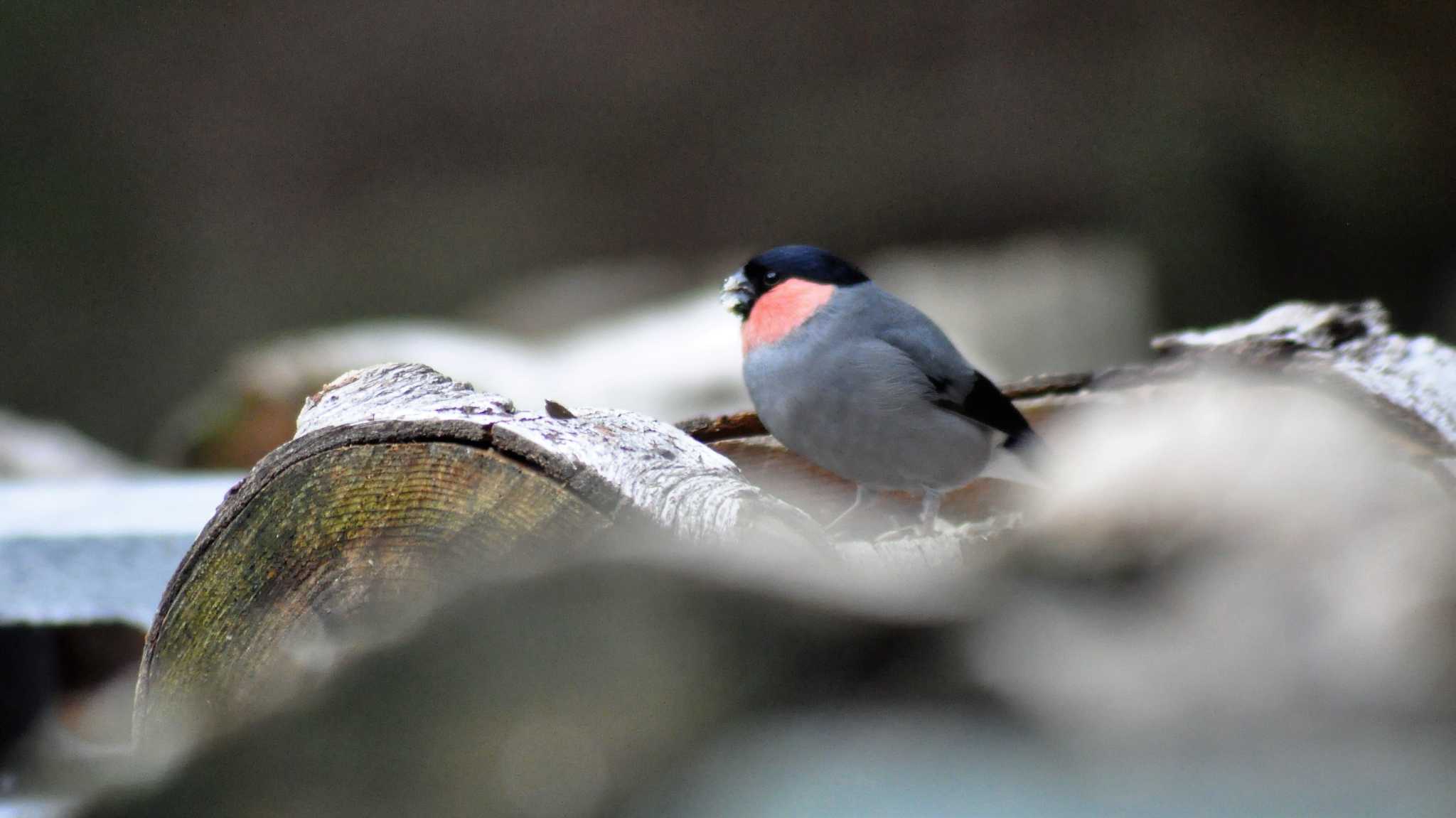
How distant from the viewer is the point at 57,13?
6340mm

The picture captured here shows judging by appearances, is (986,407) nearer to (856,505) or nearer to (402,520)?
(856,505)

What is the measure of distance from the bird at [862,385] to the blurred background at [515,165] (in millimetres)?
3780

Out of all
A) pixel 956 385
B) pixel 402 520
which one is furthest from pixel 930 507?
pixel 402 520

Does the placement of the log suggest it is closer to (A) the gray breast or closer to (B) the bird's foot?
(A) the gray breast

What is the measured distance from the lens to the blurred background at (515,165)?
6078 mm

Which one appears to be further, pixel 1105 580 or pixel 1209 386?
pixel 1209 386

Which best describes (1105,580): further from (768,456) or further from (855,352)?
(768,456)

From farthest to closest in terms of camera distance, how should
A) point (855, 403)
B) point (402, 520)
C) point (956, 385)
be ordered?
point (956, 385) → point (855, 403) → point (402, 520)

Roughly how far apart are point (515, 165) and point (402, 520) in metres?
5.24

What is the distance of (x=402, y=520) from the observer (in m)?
1.45

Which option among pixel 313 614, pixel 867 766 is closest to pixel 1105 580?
pixel 867 766

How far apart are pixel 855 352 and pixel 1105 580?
1.66m

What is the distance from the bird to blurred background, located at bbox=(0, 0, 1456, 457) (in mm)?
3780

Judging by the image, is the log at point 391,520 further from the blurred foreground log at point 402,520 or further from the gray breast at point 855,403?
the gray breast at point 855,403
